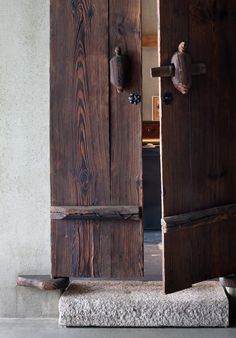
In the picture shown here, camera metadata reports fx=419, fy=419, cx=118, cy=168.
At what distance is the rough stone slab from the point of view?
2.13 m

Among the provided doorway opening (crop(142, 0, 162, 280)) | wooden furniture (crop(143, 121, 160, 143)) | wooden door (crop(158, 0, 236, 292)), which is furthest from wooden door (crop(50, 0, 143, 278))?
wooden furniture (crop(143, 121, 160, 143))

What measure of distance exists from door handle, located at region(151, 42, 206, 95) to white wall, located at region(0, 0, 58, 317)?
0.69 m

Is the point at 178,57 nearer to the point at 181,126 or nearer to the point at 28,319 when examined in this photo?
the point at 181,126

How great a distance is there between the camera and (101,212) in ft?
6.98

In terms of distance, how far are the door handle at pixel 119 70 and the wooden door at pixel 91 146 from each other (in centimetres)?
5

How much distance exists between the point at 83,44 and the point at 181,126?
2.22 ft

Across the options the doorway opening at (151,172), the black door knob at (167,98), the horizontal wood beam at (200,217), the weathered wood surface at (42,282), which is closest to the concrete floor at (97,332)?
the weathered wood surface at (42,282)

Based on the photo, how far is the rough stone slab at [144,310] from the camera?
2131 mm

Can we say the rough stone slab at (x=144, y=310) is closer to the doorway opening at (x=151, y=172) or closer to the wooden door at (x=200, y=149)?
the wooden door at (x=200, y=149)

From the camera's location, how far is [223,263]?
208 centimetres

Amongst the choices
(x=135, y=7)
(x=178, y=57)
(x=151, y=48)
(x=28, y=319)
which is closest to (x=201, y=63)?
(x=178, y=57)

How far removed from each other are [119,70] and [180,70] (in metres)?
0.34

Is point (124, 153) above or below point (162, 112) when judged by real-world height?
below

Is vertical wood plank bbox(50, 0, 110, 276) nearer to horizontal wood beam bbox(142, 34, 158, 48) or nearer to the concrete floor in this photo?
the concrete floor
